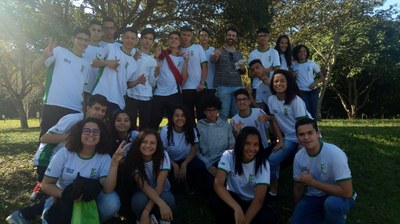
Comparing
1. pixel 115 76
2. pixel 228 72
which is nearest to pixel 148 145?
pixel 115 76

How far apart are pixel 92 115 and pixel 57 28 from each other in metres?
4.86

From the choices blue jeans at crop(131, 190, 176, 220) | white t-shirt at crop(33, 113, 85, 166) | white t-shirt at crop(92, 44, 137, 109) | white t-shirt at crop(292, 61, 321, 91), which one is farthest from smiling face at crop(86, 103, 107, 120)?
white t-shirt at crop(292, 61, 321, 91)

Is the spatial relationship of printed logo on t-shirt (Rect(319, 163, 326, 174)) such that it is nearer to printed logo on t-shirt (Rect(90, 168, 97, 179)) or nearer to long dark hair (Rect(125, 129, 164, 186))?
long dark hair (Rect(125, 129, 164, 186))

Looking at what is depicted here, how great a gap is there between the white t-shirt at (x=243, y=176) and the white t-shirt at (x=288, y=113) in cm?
115

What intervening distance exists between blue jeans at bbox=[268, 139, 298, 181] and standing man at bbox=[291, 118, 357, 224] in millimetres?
651

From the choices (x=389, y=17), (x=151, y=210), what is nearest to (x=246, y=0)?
(x=151, y=210)

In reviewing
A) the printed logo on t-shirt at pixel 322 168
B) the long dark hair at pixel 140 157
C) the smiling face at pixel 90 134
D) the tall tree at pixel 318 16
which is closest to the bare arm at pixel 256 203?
the printed logo on t-shirt at pixel 322 168

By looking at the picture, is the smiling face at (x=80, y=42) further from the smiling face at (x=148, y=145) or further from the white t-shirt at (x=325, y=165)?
the white t-shirt at (x=325, y=165)

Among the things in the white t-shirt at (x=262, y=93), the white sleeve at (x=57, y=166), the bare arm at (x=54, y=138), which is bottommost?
the white sleeve at (x=57, y=166)

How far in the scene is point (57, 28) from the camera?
9469mm

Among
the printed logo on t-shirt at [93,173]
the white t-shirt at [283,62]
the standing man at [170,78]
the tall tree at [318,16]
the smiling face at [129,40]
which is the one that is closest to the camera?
the printed logo on t-shirt at [93,173]

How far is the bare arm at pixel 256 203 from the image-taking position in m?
A: 4.95

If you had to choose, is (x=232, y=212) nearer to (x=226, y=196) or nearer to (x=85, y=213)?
(x=226, y=196)

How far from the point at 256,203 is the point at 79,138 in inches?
92.0
